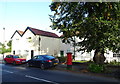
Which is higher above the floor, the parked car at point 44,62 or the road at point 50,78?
the parked car at point 44,62

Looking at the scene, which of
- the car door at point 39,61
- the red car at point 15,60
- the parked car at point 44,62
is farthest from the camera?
the red car at point 15,60

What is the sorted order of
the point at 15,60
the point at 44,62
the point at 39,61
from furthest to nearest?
the point at 15,60 → the point at 39,61 → the point at 44,62

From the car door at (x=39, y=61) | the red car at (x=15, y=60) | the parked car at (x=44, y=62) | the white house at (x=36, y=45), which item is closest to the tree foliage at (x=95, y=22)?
the parked car at (x=44, y=62)

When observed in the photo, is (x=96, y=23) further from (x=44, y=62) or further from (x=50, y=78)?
(x=44, y=62)

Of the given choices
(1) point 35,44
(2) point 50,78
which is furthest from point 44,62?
(1) point 35,44

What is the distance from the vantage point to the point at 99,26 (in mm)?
11578

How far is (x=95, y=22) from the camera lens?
37.8ft

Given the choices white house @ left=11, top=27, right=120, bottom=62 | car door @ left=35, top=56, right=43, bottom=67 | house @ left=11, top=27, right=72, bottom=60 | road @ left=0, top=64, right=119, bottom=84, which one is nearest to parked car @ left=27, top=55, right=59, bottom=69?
car door @ left=35, top=56, right=43, bottom=67

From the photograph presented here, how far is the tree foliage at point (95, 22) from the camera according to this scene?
38.1 ft

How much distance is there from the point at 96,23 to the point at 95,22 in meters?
0.16

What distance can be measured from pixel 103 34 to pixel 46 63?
277 inches

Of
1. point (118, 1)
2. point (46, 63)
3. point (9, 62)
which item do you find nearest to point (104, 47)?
point (118, 1)

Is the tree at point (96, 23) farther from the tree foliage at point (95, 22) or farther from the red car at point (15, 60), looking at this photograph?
the red car at point (15, 60)

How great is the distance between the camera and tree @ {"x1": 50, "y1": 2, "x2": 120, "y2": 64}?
38.2ft
